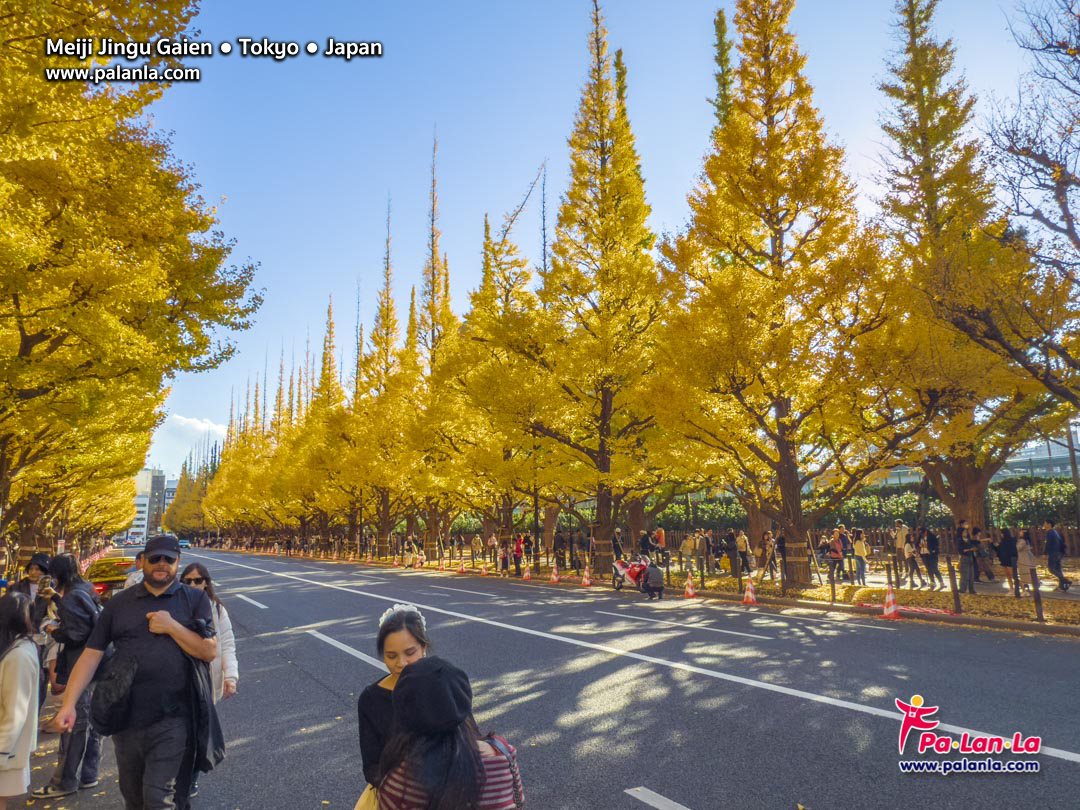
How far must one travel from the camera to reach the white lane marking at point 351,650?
26.7 ft

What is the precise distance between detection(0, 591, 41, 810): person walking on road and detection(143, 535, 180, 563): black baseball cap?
130 centimetres

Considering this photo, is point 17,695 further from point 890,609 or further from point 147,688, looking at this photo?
point 890,609

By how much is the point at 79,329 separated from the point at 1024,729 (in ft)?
41.9

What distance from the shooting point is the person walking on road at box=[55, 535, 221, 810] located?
316cm

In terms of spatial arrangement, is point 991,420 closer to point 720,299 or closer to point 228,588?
point 720,299

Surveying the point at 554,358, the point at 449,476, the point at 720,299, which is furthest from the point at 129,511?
the point at 720,299

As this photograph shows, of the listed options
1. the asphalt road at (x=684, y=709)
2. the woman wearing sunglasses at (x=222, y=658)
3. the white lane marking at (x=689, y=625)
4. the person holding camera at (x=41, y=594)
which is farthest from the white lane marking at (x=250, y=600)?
the woman wearing sunglasses at (x=222, y=658)

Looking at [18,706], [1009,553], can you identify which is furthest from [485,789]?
[1009,553]

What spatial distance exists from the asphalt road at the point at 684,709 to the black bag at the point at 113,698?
60.0 inches

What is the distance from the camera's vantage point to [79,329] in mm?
10484

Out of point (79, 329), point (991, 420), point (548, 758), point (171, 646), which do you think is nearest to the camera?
point (171, 646)

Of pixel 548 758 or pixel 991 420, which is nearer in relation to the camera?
pixel 548 758

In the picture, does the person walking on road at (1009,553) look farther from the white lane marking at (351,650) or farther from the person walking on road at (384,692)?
the person walking on road at (384,692)

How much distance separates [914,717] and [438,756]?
488 cm
